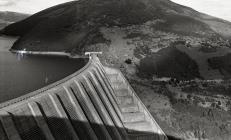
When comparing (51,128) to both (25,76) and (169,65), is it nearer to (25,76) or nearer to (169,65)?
(25,76)

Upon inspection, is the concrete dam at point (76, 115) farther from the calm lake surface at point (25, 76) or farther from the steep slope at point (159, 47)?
the calm lake surface at point (25, 76)

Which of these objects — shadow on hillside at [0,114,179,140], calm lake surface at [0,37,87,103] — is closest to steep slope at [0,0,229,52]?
calm lake surface at [0,37,87,103]

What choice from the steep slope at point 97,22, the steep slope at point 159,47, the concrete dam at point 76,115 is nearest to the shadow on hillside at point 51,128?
the concrete dam at point 76,115

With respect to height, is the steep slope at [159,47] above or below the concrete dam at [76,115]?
below

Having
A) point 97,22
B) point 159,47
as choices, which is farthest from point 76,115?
point 97,22

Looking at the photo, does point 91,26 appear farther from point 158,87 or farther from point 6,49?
point 158,87

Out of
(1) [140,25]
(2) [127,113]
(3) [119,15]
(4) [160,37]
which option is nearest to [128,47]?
(4) [160,37]

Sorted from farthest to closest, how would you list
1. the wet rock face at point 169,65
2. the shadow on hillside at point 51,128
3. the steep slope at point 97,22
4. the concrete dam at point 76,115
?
the steep slope at point 97,22 → the wet rock face at point 169,65 → the concrete dam at point 76,115 → the shadow on hillside at point 51,128
